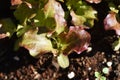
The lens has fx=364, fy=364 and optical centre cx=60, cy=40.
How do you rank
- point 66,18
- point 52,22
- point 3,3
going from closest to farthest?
1. point 52,22
2. point 66,18
3. point 3,3

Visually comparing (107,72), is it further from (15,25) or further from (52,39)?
(15,25)

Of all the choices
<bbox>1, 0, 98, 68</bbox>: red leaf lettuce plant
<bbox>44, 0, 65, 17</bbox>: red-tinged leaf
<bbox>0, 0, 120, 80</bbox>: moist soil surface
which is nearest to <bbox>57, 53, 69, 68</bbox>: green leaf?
<bbox>1, 0, 98, 68</bbox>: red leaf lettuce plant

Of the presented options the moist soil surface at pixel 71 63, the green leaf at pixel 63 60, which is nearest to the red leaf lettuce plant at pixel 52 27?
the green leaf at pixel 63 60

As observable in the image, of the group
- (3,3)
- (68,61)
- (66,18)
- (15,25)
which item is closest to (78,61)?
(68,61)

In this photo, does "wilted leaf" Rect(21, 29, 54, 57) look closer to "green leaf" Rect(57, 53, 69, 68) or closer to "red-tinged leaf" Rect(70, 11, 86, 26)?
"green leaf" Rect(57, 53, 69, 68)

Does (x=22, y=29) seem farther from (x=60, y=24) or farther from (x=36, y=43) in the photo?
(x=60, y=24)

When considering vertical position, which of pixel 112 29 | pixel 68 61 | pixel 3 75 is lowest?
pixel 3 75
